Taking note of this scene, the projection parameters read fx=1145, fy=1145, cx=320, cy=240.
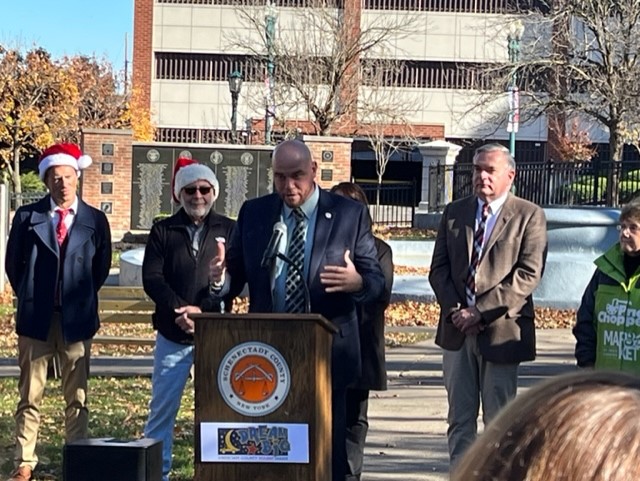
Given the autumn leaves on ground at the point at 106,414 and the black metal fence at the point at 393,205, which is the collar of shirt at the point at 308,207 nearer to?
the autumn leaves on ground at the point at 106,414

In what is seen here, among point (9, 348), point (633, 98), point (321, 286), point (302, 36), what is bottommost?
point (9, 348)

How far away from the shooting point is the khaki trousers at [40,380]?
718 centimetres

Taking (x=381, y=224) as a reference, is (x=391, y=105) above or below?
above

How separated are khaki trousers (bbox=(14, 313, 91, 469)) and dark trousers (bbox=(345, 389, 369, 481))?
5.71 ft

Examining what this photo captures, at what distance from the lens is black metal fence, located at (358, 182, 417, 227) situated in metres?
38.7

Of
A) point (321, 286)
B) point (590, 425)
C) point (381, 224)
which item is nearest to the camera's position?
point (590, 425)

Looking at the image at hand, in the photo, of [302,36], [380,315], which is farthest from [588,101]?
[380,315]

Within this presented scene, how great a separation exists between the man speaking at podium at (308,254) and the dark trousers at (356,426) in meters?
0.76

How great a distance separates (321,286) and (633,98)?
79.3 ft

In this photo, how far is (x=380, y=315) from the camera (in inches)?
278

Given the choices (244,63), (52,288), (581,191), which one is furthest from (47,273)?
(244,63)

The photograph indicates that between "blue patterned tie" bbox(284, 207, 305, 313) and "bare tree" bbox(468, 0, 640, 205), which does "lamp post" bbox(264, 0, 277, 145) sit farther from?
"blue patterned tie" bbox(284, 207, 305, 313)

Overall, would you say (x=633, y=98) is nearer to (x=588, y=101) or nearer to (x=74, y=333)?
(x=588, y=101)

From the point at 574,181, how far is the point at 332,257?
16.5 metres
